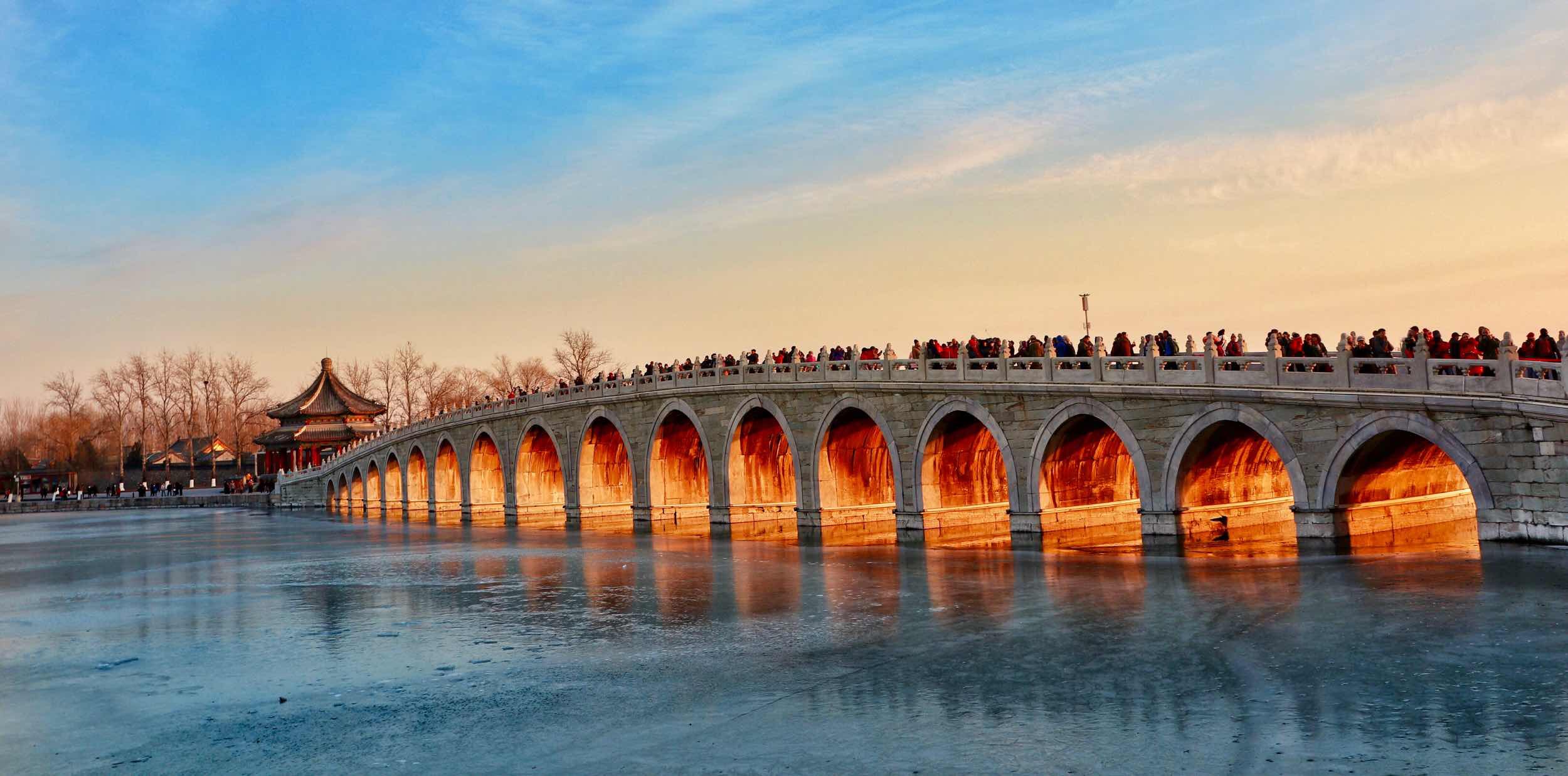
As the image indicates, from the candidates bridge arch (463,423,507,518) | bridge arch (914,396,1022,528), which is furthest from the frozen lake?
bridge arch (463,423,507,518)

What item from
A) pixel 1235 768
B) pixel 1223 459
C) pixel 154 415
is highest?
pixel 154 415

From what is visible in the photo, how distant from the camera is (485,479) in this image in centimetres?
5453

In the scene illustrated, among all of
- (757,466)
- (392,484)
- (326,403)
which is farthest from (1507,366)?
(326,403)

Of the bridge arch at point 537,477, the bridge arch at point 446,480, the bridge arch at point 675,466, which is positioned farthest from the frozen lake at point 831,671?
the bridge arch at point 446,480

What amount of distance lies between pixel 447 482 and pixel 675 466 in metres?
22.6

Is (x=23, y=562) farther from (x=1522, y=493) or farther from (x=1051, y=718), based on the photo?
(x=1522, y=493)

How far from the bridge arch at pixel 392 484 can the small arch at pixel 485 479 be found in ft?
36.7

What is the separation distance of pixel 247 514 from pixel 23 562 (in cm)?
3571

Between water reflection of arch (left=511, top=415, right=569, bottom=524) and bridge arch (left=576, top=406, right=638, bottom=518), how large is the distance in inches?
101

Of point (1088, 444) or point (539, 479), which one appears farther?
point (539, 479)

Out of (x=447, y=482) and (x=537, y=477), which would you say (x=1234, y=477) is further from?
(x=447, y=482)

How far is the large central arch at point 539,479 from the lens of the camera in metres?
47.8

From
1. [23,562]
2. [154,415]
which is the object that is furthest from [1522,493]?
[154,415]

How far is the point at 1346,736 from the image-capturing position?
841 cm
